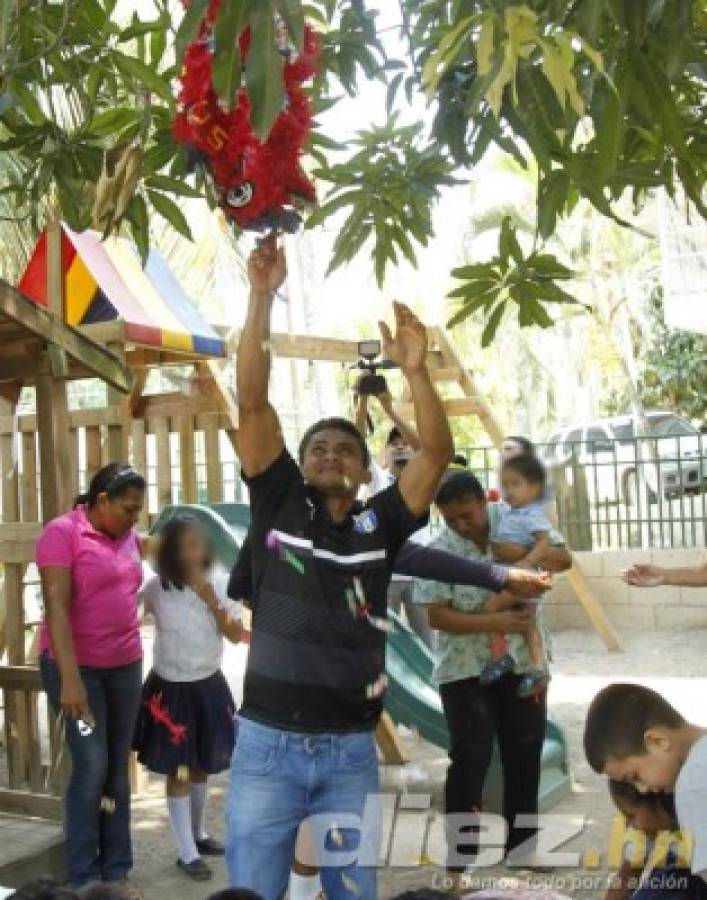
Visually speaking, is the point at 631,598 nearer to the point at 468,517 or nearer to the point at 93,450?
the point at 93,450

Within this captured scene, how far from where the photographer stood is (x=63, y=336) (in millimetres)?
5000

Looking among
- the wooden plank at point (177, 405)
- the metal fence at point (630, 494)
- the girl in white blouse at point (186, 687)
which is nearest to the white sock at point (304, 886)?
the girl in white blouse at point (186, 687)

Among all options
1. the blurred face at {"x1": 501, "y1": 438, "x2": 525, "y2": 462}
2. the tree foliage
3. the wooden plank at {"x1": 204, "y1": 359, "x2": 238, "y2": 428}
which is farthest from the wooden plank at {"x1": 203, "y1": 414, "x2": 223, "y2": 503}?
the tree foliage

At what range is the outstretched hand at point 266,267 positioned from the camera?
3.09m

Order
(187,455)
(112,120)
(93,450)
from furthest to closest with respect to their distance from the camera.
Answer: (187,455)
(93,450)
(112,120)

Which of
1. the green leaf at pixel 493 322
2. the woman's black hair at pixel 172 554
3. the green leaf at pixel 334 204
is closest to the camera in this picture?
the green leaf at pixel 334 204

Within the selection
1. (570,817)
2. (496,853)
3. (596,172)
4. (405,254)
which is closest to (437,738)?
(570,817)

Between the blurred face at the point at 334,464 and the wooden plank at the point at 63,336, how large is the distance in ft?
6.36

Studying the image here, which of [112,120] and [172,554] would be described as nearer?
[112,120]

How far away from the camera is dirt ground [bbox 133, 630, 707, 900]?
16.0 feet

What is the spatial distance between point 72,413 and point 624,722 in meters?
4.60

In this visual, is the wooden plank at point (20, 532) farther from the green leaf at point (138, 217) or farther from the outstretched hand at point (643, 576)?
the outstretched hand at point (643, 576)

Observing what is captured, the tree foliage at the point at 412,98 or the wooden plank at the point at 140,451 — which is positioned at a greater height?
the tree foliage at the point at 412,98

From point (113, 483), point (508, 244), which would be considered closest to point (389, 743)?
point (113, 483)
